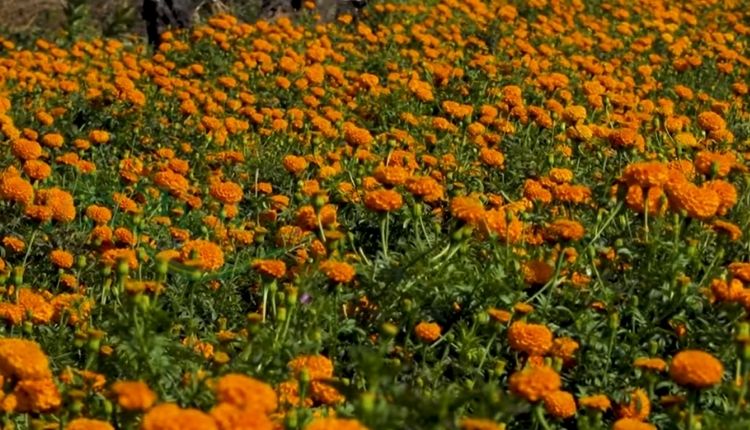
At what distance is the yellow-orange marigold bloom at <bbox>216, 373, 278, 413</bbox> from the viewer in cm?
181

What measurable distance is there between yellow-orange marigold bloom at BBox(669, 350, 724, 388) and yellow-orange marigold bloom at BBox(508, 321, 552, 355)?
408mm

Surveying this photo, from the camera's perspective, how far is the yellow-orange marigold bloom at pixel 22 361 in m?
2.29

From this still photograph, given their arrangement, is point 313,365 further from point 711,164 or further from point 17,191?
point 711,164

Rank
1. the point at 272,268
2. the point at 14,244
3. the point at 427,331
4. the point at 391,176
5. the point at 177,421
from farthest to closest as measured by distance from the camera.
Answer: the point at 14,244 → the point at 391,176 → the point at 272,268 → the point at 427,331 → the point at 177,421

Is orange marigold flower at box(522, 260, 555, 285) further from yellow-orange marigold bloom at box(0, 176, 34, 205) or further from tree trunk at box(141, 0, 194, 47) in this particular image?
tree trunk at box(141, 0, 194, 47)

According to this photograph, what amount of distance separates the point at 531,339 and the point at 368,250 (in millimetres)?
1474

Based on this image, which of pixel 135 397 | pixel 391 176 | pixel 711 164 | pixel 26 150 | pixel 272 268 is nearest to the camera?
pixel 135 397

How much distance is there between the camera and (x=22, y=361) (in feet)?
7.53

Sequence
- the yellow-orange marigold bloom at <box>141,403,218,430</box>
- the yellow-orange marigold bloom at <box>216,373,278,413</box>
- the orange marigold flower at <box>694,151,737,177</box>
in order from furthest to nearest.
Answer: the orange marigold flower at <box>694,151,737,177</box>, the yellow-orange marigold bloom at <box>216,373,278,413</box>, the yellow-orange marigold bloom at <box>141,403,218,430</box>

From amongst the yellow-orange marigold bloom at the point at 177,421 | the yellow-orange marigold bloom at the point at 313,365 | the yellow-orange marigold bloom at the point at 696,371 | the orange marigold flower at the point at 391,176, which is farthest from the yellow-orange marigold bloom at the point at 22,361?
the orange marigold flower at the point at 391,176

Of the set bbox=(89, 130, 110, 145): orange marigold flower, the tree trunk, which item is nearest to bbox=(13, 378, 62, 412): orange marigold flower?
bbox=(89, 130, 110, 145): orange marigold flower

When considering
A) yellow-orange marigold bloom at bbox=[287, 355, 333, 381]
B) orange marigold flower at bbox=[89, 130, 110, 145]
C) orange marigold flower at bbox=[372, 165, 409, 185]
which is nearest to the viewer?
yellow-orange marigold bloom at bbox=[287, 355, 333, 381]

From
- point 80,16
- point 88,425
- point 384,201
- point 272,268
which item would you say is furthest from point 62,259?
point 80,16

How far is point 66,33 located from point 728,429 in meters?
7.15
